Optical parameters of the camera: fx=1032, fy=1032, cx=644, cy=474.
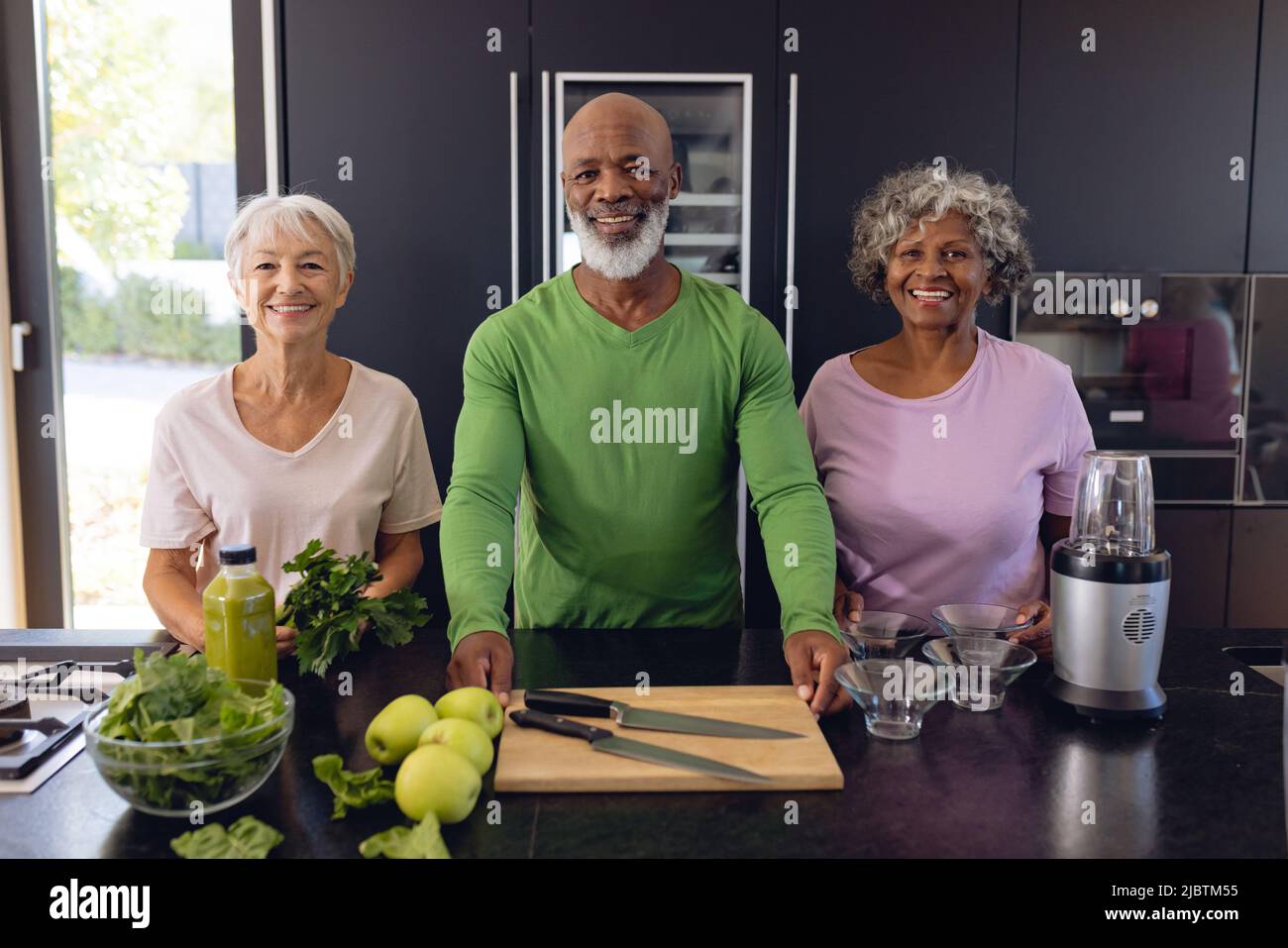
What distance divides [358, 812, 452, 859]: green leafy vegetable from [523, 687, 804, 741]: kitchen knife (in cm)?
31

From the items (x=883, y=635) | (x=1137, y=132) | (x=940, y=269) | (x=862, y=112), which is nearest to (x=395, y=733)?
(x=883, y=635)

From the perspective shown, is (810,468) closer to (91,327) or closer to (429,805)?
(429,805)

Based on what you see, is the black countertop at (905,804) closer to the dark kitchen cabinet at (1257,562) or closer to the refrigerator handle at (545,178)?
the refrigerator handle at (545,178)

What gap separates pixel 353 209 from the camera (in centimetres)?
295

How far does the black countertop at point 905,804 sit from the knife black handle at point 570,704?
14 centimetres

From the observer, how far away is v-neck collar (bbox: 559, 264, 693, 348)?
1781 millimetres

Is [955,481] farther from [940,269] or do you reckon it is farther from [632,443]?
[632,443]

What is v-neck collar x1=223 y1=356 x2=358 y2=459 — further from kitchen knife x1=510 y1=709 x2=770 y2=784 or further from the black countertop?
kitchen knife x1=510 y1=709 x2=770 y2=784

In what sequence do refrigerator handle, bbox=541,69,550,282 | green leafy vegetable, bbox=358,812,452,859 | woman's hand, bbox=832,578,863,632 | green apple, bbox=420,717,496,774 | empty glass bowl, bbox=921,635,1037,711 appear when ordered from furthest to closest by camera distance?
refrigerator handle, bbox=541,69,550,282 → woman's hand, bbox=832,578,863,632 → empty glass bowl, bbox=921,635,1037,711 → green apple, bbox=420,717,496,774 → green leafy vegetable, bbox=358,812,452,859

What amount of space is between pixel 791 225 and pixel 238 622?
2117mm

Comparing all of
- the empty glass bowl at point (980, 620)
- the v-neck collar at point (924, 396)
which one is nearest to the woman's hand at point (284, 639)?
the empty glass bowl at point (980, 620)

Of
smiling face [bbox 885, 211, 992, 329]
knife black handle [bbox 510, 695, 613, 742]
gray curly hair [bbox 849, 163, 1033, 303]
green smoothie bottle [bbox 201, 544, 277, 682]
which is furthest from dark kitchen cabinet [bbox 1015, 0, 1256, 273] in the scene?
green smoothie bottle [bbox 201, 544, 277, 682]
